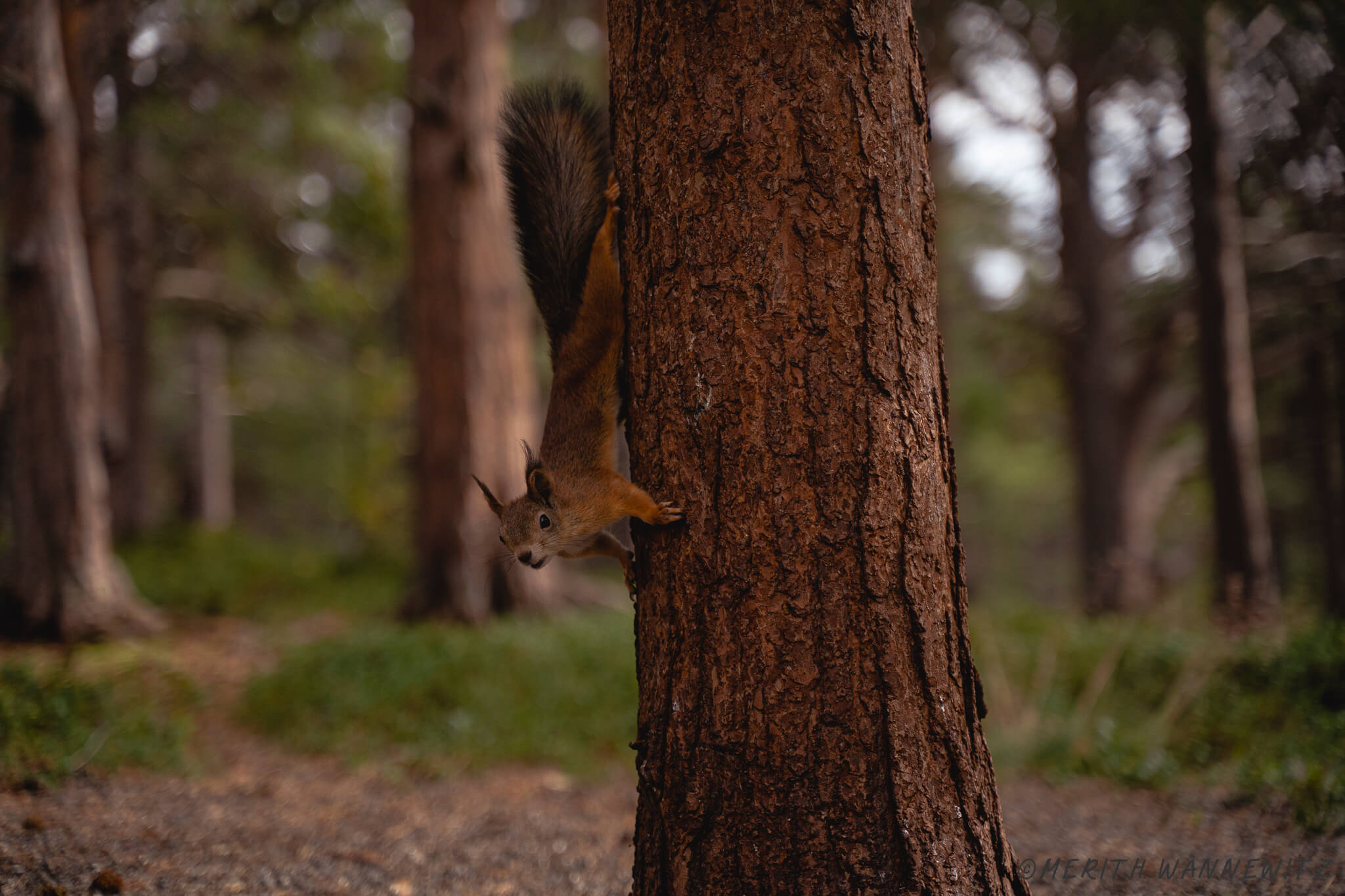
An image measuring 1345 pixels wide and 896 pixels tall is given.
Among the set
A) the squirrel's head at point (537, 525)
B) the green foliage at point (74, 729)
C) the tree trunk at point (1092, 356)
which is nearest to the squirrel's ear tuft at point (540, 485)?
the squirrel's head at point (537, 525)

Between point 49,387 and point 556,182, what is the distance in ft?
16.8

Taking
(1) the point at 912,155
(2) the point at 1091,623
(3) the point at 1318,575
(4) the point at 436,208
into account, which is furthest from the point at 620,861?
(3) the point at 1318,575

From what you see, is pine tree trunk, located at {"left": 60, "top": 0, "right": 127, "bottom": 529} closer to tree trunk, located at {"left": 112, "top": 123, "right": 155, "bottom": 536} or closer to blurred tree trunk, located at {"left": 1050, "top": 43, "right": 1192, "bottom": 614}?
tree trunk, located at {"left": 112, "top": 123, "right": 155, "bottom": 536}

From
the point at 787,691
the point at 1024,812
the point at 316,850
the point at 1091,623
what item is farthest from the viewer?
the point at 1091,623

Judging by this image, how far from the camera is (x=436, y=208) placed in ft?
20.7

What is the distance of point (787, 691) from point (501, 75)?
623 cm

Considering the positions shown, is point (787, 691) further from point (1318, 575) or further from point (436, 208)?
point (1318, 575)

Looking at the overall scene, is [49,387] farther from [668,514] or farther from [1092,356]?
[1092,356]

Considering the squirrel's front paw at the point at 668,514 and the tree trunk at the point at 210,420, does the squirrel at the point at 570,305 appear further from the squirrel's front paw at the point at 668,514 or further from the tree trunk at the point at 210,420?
the tree trunk at the point at 210,420

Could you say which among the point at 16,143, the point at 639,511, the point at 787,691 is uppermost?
the point at 16,143

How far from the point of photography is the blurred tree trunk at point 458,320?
247 inches

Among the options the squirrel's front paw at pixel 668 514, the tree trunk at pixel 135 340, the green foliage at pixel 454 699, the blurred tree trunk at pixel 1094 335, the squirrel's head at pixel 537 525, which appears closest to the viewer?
the squirrel's front paw at pixel 668 514

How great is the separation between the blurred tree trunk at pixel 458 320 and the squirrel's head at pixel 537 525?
3931 mm

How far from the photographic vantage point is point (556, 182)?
223cm
